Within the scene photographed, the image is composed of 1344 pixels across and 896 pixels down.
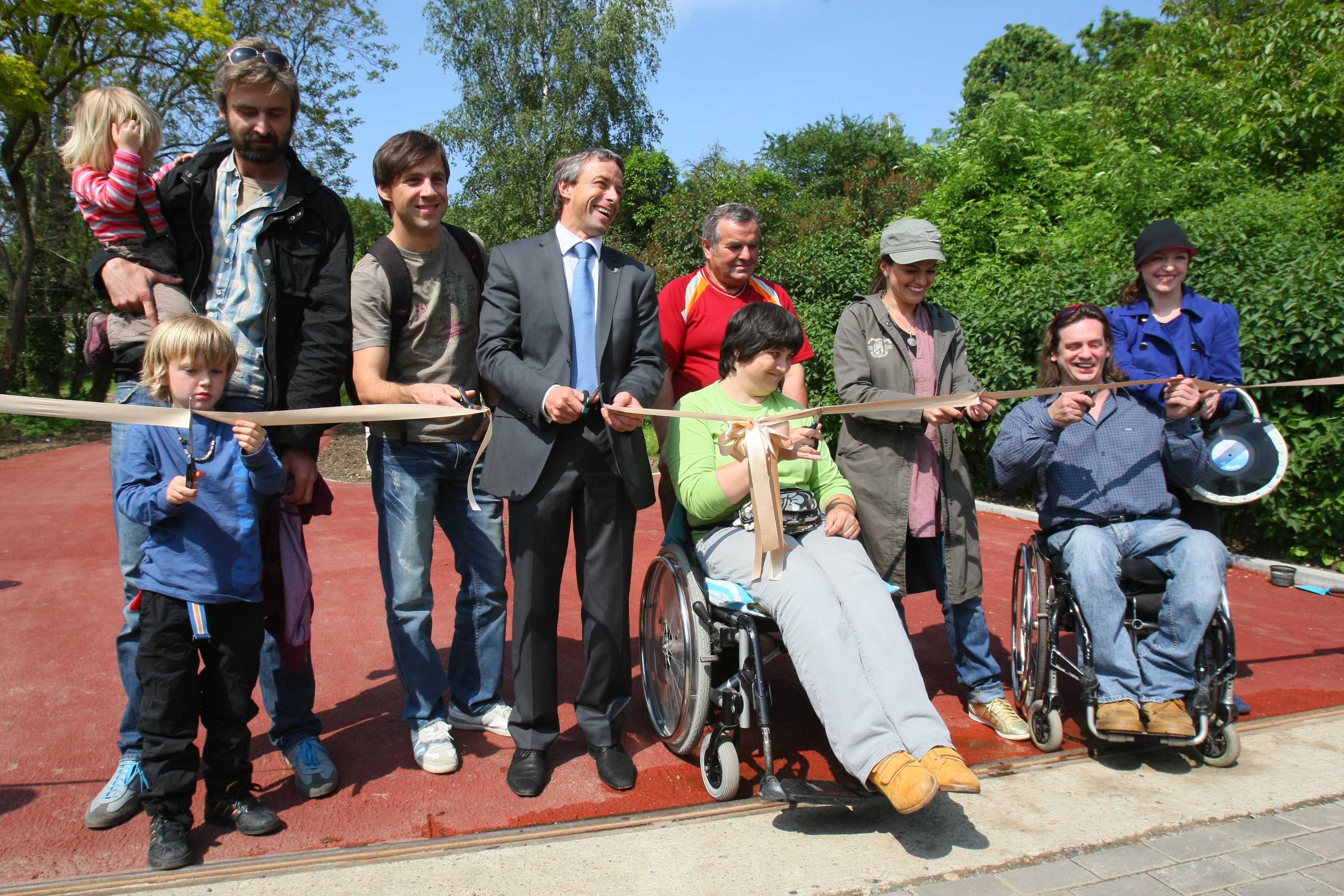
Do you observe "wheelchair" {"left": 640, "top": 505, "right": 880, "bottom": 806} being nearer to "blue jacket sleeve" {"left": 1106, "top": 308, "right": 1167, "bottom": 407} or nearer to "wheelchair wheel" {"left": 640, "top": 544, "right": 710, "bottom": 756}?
"wheelchair wheel" {"left": 640, "top": 544, "right": 710, "bottom": 756}

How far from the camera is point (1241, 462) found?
12.8ft

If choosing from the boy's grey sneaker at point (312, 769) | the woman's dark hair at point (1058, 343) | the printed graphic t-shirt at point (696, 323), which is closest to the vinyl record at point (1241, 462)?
the woman's dark hair at point (1058, 343)

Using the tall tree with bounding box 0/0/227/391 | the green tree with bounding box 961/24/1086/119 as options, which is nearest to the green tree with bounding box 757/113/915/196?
the green tree with bounding box 961/24/1086/119

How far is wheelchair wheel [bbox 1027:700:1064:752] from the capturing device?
3555 millimetres

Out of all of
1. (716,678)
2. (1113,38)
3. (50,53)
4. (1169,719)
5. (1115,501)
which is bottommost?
(1169,719)

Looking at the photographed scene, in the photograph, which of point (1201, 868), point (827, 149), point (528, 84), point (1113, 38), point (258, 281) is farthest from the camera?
point (827, 149)

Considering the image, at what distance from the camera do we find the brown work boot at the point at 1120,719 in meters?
3.35

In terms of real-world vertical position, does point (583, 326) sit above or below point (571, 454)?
above

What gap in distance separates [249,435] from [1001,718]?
3.17m

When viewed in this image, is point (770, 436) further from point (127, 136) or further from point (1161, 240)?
point (127, 136)

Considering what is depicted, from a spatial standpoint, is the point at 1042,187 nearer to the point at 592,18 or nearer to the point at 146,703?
the point at 146,703

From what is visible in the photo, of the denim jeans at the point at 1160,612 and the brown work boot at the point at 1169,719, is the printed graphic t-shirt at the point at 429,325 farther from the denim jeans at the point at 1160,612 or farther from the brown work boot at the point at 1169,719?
the brown work boot at the point at 1169,719

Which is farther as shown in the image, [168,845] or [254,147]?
[254,147]

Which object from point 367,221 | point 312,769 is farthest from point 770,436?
point 367,221
